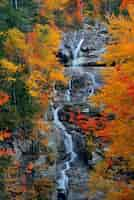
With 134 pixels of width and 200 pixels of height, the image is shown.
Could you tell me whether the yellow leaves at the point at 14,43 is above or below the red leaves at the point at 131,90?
above

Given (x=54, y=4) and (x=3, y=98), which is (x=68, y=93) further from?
(x=54, y=4)

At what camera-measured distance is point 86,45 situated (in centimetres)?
3819

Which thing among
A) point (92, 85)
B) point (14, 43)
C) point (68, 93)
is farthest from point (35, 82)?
point (92, 85)

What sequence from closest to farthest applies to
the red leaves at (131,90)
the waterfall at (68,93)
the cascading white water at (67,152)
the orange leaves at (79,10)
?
1. the red leaves at (131,90)
2. the cascading white water at (67,152)
3. the waterfall at (68,93)
4. the orange leaves at (79,10)

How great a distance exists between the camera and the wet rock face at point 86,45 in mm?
35188

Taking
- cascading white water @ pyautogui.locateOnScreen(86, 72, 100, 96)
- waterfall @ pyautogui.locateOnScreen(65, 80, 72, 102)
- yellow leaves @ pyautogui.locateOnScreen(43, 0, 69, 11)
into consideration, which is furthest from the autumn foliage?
yellow leaves @ pyautogui.locateOnScreen(43, 0, 69, 11)

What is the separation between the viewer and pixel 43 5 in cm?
3991

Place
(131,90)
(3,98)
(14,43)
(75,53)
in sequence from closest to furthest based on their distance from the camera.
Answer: (131,90)
(3,98)
(14,43)
(75,53)

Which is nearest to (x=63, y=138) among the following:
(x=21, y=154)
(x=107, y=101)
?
(x=21, y=154)

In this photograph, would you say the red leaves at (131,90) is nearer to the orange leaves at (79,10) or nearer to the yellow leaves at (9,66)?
the yellow leaves at (9,66)

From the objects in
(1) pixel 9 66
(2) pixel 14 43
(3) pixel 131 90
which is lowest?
(3) pixel 131 90

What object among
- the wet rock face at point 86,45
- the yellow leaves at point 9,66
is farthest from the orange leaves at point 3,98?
the wet rock face at point 86,45

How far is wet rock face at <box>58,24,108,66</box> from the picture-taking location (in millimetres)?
35188

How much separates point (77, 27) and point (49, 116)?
20.4 meters
